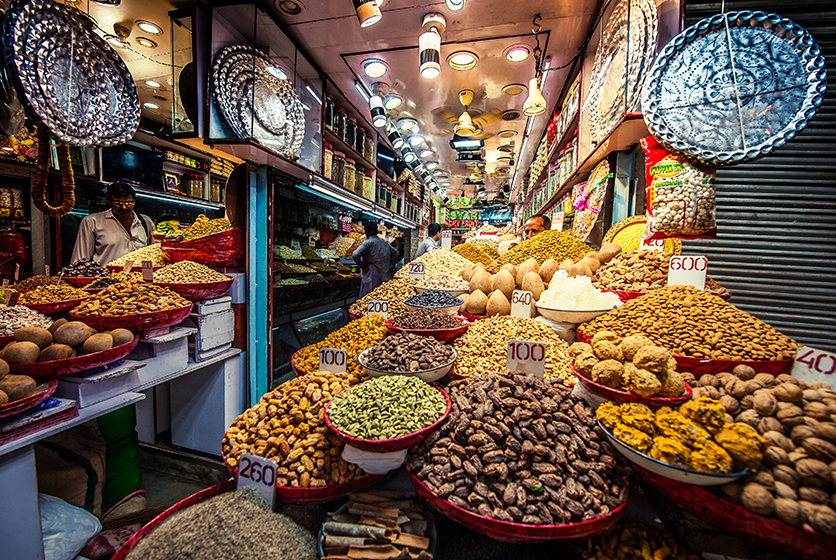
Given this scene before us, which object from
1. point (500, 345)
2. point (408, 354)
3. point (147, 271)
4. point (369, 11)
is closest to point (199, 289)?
point (147, 271)

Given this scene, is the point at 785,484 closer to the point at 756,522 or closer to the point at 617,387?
the point at 756,522

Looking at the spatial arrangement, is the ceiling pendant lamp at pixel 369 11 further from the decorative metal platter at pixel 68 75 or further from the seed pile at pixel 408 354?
the seed pile at pixel 408 354

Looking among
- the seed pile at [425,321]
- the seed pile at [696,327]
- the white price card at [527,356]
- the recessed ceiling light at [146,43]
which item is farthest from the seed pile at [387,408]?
the recessed ceiling light at [146,43]

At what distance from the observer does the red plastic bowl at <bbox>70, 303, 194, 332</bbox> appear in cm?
153

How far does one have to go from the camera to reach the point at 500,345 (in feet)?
4.81

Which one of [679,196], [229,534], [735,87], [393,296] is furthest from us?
[393,296]

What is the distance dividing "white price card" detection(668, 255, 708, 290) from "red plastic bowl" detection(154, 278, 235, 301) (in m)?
2.72

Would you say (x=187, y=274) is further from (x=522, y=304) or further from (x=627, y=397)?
(x=627, y=397)

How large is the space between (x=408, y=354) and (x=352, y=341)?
47 centimetres

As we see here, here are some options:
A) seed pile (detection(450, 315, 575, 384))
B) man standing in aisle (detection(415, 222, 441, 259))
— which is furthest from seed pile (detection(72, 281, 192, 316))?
man standing in aisle (detection(415, 222, 441, 259))

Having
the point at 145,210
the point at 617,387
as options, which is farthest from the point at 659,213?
the point at 145,210

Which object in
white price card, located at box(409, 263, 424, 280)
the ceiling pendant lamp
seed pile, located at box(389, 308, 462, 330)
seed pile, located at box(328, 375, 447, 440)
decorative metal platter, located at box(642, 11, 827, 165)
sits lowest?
seed pile, located at box(328, 375, 447, 440)

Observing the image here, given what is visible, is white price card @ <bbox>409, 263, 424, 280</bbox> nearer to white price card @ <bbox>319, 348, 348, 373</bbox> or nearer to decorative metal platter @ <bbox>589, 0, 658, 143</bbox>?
white price card @ <bbox>319, 348, 348, 373</bbox>

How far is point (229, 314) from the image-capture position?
245 cm
